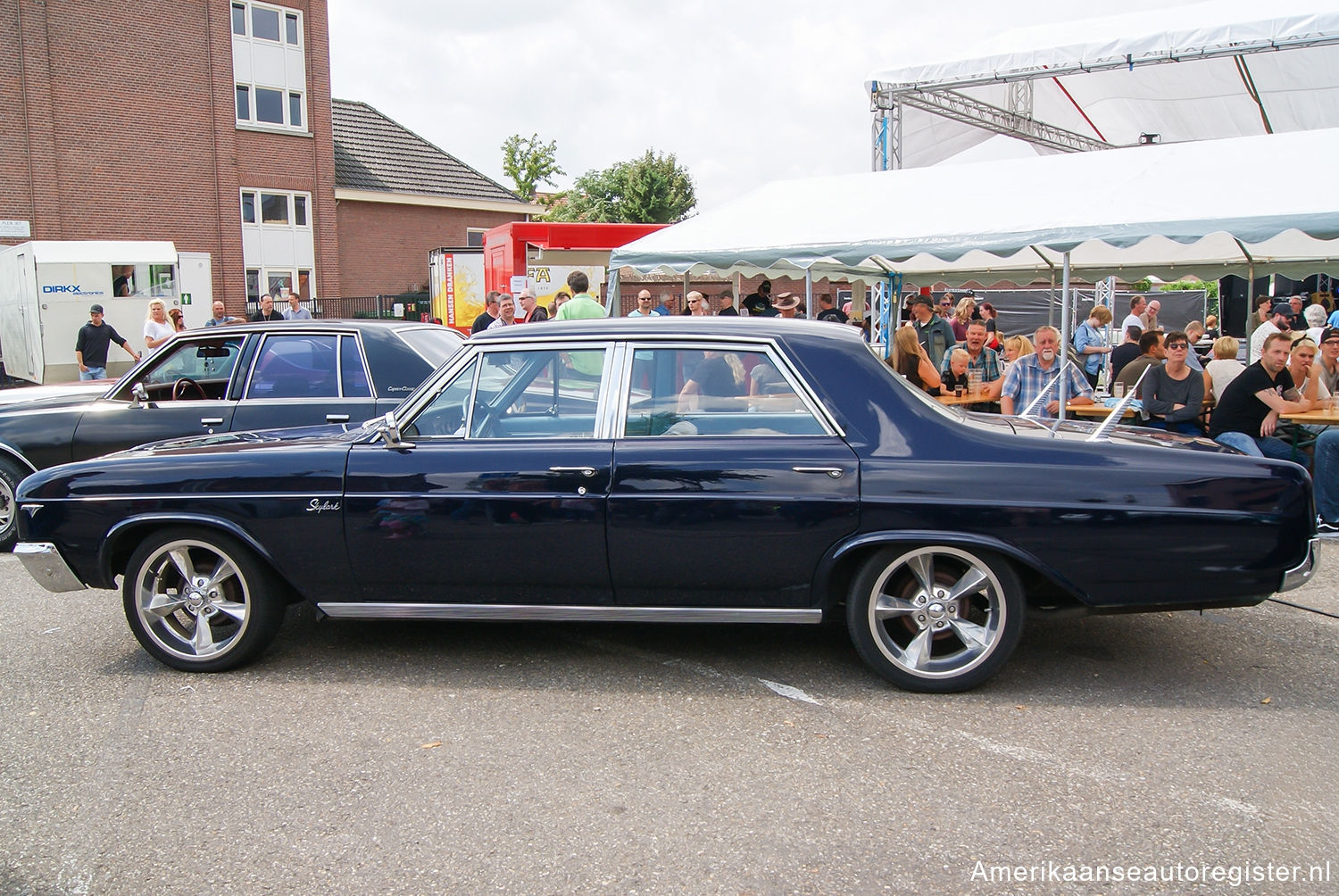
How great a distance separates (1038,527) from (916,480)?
1.66ft

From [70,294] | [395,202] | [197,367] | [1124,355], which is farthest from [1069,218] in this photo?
[395,202]

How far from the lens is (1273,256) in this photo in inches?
440

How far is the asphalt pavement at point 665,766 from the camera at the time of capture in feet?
9.65

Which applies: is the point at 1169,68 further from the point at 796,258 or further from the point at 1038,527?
the point at 1038,527

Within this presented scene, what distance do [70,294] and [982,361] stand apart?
1562cm

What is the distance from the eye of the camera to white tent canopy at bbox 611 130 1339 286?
26.7 feet

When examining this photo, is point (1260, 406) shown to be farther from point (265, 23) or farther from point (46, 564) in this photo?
point (265, 23)

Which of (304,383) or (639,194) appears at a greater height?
(639,194)

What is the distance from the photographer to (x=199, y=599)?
14.9ft

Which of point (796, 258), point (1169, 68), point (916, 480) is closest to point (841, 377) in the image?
point (916, 480)

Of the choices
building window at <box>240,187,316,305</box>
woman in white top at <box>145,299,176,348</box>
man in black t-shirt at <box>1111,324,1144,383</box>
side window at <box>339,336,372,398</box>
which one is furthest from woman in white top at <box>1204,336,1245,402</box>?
building window at <box>240,187,316,305</box>

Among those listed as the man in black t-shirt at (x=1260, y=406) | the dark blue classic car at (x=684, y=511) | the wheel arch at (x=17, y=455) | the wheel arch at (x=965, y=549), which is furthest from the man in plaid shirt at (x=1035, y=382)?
the wheel arch at (x=17, y=455)

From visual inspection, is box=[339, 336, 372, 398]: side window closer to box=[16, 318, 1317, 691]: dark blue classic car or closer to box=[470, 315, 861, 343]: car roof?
box=[16, 318, 1317, 691]: dark blue classic car

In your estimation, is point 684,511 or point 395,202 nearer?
point 684,511
